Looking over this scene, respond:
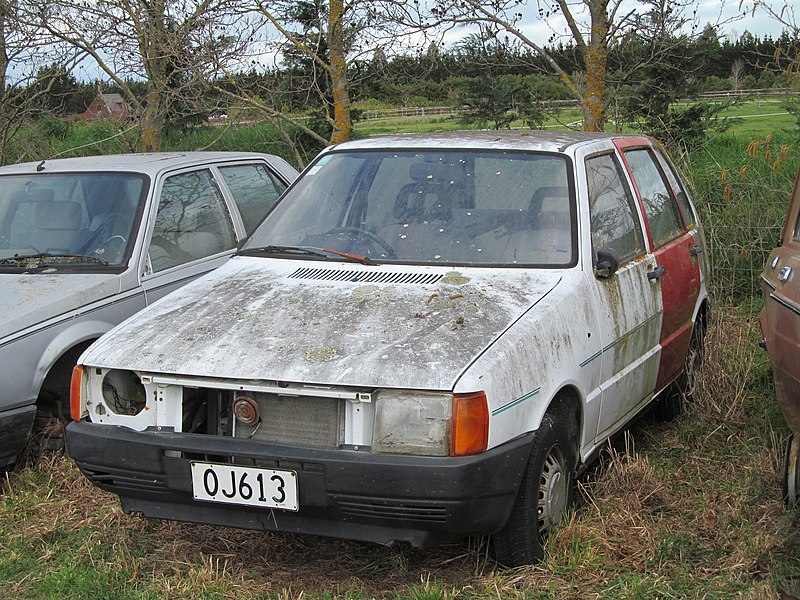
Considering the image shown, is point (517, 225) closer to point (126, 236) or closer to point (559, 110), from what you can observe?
point (126, 236)

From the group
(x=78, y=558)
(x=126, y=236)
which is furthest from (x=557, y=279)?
(x=126, y=236)

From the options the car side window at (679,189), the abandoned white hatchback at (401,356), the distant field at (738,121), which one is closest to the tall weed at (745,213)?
the car side window at (679,189)

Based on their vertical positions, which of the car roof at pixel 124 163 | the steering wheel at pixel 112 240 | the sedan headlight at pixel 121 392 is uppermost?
the car roof at pixel 124 163

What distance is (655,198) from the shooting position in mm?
5246

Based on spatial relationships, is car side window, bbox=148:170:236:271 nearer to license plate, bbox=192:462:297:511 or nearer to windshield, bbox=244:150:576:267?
windshield, bbox=244:150:576:267

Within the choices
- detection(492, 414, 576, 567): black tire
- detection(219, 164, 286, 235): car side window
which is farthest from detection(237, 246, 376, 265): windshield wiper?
detection(219, 164, 286, 235): car side window

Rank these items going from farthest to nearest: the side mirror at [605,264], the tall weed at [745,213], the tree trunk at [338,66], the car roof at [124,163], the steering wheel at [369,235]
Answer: the tree trunk at [338,66], the tall weed at [745,213], the car roof at [124,163], the steering wheel at [369,235], the side mirror at [605,264]

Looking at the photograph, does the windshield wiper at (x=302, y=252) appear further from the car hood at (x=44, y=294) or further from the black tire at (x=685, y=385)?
the black tire at (x=685, y=385)

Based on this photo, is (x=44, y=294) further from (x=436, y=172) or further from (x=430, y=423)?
(x=430, y=423)

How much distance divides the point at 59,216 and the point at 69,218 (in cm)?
8

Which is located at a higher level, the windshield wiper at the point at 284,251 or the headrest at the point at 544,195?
the headrest at the point at 544,195

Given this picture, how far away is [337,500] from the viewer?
10.3 feet

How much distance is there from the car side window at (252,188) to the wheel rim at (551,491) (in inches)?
121

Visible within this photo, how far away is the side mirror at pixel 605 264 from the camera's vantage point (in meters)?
4.06
